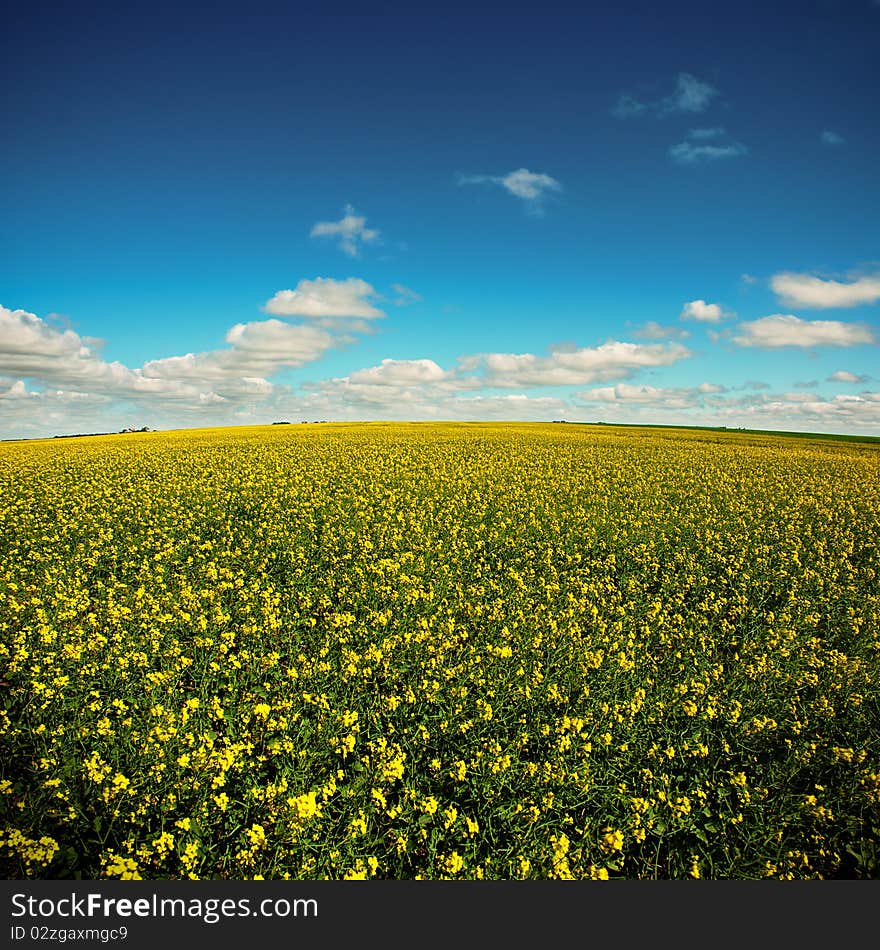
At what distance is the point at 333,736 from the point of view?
518 cm

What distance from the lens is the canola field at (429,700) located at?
4230 millimetres

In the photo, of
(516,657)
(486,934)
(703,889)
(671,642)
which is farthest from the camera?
(671,642)

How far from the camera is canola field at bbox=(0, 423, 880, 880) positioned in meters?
4.23

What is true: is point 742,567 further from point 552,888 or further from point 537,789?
point 552,888

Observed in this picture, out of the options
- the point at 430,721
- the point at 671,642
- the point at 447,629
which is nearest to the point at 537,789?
the point at 430,721

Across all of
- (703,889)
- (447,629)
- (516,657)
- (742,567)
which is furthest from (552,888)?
(742,567)

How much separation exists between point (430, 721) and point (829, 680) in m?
5.77

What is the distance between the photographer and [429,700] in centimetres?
585

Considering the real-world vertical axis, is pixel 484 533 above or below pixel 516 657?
above

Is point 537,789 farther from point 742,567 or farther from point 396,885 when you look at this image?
point 742,567

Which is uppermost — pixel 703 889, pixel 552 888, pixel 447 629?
pixel 447 629

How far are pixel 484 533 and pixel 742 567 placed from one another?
6029 mm

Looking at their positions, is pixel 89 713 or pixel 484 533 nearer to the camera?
pixel 89 713

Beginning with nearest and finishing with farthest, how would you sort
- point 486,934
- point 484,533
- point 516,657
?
point 486,934
point 516,657
point 484,533
